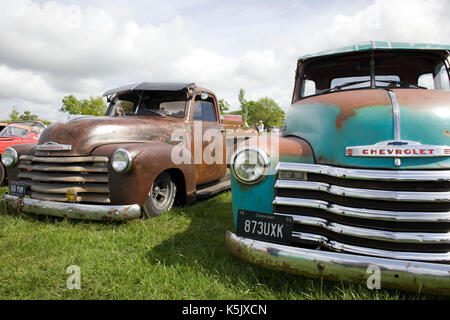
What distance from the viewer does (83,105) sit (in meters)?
32.0

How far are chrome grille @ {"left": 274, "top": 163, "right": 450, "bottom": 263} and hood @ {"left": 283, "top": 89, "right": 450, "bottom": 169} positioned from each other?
0.11m

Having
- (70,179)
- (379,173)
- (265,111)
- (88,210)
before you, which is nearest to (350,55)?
(379,173)

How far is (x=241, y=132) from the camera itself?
21.0 feet

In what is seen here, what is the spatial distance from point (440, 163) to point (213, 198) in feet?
11.9

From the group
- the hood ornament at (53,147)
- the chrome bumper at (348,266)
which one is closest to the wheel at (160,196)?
the hood ornament at (53,147)

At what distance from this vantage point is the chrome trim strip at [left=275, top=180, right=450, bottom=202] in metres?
1.80

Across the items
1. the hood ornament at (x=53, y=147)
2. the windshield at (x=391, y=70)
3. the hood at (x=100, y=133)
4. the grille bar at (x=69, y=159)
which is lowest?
the grille bar at (x=69, y=159)

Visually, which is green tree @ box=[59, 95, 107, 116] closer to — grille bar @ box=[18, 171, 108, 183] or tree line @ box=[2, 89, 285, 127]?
tree line @ box=[2, 89, 285, 127]

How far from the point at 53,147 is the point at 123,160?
1048mm

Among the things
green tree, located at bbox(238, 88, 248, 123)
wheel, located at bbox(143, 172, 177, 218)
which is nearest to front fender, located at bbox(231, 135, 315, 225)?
wheel, located at bbox(143, 172, 177, 218)

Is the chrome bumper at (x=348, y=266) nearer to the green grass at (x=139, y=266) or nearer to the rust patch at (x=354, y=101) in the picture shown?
the green grass at (x=139, y=266)

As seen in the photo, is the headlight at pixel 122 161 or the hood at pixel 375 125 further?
the headlight at pixel 122 161

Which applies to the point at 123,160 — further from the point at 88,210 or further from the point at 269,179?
the point at 269,179

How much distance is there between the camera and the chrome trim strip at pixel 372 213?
181 cm
